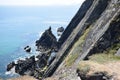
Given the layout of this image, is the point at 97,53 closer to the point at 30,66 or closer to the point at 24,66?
the point at 30,66

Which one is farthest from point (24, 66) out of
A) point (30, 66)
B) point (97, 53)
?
point (97, 53)

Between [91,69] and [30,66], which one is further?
[30,66]

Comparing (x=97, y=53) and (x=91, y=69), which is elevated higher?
(x=97, y=53)

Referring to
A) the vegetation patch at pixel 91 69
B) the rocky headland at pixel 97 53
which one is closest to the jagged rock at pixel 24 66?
the rocky headland at pixel 97 53

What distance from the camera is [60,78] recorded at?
121ft

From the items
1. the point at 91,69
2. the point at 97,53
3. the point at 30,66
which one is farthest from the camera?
the point at 30,66

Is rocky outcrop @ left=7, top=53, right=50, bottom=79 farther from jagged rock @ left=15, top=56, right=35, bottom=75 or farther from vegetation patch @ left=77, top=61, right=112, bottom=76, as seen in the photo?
vegetation patch @ left=77, top=61, right=112, bottom=76

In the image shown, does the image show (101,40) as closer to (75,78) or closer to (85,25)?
(75,78)

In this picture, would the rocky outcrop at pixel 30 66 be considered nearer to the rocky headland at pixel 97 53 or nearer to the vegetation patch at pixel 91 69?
the rocky headland at pixel 97 53

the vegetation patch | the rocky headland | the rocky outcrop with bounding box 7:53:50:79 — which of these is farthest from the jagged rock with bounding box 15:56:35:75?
the vegetation patch

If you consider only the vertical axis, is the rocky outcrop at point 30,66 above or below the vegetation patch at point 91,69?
below

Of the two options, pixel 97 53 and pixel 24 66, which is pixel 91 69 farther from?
pixel 24 66

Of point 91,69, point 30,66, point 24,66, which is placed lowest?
point 30,66

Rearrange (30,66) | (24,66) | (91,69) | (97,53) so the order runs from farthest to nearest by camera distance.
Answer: (24,66) < (30,66) < (97,53) < (91,69)
